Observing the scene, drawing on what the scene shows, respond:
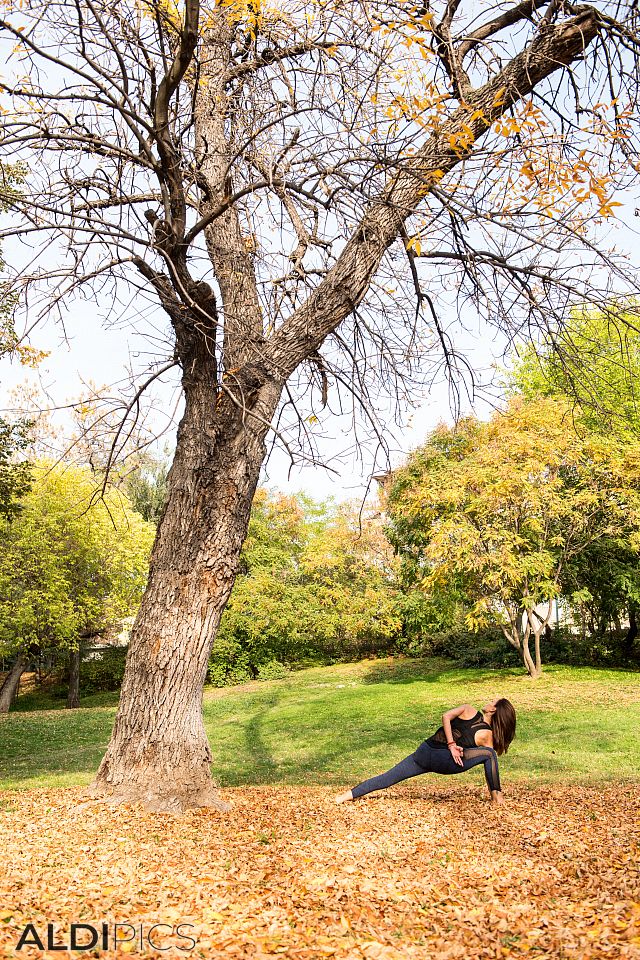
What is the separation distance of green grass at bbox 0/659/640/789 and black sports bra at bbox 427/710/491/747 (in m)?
2.53

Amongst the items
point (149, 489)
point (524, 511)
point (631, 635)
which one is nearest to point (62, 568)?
point (149, 489)

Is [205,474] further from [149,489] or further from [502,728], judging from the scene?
[149,489]

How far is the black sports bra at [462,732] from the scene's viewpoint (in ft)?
17.2

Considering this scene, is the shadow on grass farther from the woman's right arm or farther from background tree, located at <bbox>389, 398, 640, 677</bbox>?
the woman's right arm

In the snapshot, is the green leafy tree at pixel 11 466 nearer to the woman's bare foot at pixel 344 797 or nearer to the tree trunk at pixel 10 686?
the tree trunk at pixel 10 686

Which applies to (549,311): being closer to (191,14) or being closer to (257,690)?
(191,14)

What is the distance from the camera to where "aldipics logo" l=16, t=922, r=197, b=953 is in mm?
2551

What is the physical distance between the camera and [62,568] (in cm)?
1664

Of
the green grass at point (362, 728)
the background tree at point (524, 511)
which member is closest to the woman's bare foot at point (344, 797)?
the green grass at point (362, 728)

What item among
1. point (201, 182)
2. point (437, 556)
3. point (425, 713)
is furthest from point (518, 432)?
point (201, 182)

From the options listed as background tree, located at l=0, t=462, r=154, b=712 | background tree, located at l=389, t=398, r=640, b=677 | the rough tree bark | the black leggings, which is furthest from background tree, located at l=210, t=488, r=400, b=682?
the rough tree bark

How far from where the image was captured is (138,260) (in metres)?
4.46

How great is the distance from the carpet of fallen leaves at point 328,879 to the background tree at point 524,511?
30.7ft

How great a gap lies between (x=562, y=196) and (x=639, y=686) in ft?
39.6
